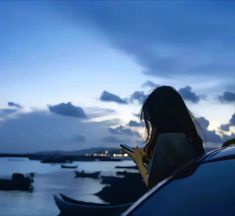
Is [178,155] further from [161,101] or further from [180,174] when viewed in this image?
[180,174]

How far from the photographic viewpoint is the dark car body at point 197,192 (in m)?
2.38

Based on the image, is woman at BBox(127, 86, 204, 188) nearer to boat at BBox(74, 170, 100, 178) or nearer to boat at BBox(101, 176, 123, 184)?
boat at BBox(101, 176, 123, 184)

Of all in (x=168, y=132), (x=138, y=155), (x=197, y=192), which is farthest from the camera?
(x=138, y=155)

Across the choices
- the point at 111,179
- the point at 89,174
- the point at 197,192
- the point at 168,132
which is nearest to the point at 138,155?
Result: the point at 168,132

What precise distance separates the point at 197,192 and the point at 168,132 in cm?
140

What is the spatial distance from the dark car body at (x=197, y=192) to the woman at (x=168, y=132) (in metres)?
0.90

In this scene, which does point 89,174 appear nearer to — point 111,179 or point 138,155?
point 111,179

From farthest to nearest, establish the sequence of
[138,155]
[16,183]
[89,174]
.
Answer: [89,174] → [16,183] → [138,155]

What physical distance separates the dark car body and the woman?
35.4 inches

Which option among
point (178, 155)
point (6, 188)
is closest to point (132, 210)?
point (178, 155)

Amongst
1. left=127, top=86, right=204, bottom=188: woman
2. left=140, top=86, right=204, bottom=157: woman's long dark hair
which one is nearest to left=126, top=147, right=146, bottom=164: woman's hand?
left=127, top=86, right=204, bottom=188: woman

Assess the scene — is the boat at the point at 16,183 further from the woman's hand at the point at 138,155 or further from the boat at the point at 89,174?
the woman's hand at the point at 138,155

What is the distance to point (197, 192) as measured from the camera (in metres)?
2.48

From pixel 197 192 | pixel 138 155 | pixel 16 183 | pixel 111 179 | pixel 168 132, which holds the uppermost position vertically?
pixel 111 179
